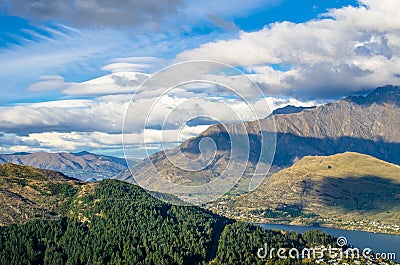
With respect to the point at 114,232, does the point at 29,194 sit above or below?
above

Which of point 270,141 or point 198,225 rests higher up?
point 270,141

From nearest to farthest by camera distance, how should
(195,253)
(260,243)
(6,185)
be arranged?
(195,253) → (260,243) → (6,185)

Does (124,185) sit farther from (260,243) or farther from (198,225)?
(260,243)

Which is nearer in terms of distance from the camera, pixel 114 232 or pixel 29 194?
pixel 114 232

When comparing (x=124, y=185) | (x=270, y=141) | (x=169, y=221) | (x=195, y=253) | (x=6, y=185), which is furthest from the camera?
(x=124, y=185)

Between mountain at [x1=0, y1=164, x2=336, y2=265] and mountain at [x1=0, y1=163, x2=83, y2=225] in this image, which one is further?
mountain at [x1=0, y1=163, x2=83, y2=225]

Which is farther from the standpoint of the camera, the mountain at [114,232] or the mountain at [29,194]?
the mountain at [29,194]

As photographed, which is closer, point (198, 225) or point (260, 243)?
point (260, 243)

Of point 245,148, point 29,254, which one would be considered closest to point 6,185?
point 29,254
